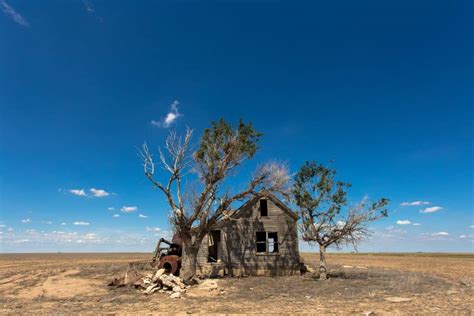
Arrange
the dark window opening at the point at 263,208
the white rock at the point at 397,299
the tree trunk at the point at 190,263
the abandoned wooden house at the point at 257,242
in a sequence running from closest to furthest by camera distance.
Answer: the white rock at the point at 397,299 < the tree trunk at the point at 190,263 < the abandoned wooden house at the point at 257,242 < the dark window opening at the point at 263,208

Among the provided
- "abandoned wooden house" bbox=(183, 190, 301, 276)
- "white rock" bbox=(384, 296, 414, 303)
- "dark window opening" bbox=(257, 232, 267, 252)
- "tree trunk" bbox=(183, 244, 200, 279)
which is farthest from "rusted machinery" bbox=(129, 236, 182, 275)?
"white rock" bbox=(384, 296, 414, 303)

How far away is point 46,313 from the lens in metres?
11.6

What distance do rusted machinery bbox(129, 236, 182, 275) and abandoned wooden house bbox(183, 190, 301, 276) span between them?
74 centimetres

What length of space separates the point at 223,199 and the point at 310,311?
10.4 meters

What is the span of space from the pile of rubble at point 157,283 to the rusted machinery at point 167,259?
15.1ft

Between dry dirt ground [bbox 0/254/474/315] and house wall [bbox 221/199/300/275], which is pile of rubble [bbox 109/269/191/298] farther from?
house wall [bbox 221/199/300/275]

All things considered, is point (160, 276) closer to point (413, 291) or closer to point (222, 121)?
point (222, 121)

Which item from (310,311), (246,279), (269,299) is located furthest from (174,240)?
(310,311)

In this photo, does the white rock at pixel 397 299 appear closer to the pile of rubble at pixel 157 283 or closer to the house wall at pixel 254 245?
the pile of rubble at pixel 157 283

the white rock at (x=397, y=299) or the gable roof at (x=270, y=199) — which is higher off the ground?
the gable roof at (x=270, y=199)

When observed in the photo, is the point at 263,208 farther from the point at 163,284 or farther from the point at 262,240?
the point at 163,284

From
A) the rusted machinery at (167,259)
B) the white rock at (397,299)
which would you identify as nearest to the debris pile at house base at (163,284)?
the rusted machinery at (167,259)

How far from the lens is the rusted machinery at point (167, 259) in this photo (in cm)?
2278

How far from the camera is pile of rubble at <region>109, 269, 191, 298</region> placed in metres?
15.7
